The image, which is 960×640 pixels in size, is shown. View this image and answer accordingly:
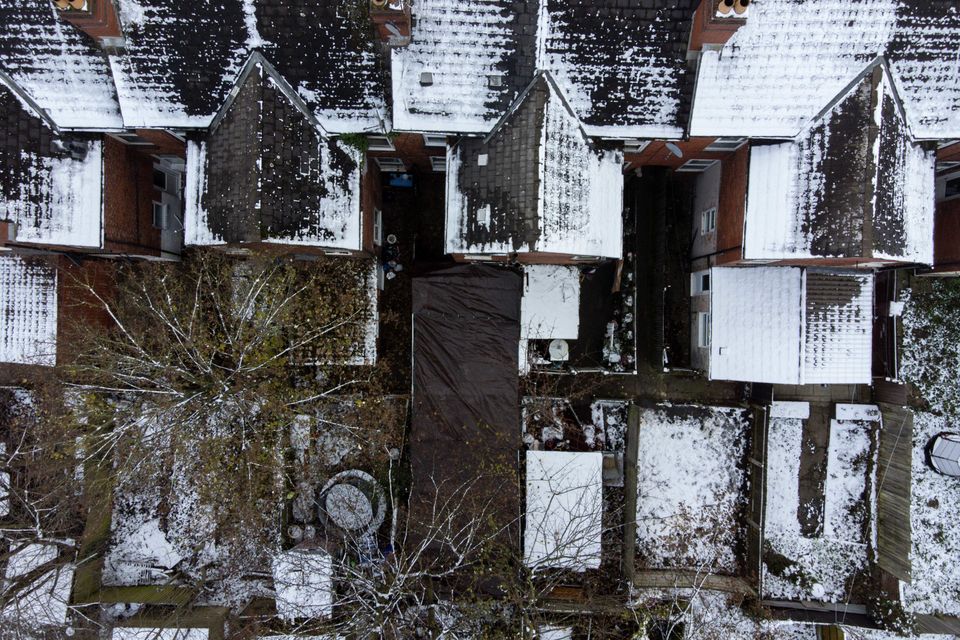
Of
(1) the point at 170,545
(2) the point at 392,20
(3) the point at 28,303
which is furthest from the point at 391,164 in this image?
(1) the point at 170,545

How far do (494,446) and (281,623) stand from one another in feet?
34.2

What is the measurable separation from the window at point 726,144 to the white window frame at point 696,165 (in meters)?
1.37

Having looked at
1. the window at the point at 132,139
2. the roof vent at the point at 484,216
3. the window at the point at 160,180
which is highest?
the window at the point at 132,139

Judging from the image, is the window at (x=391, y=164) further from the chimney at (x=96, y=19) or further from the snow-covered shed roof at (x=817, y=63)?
the snow-covered shed roof at (x=817, y=63)

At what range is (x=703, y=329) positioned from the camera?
773 inches

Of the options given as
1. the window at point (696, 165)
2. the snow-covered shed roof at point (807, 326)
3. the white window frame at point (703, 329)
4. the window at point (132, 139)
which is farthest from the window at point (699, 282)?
the window at point (132, 139)

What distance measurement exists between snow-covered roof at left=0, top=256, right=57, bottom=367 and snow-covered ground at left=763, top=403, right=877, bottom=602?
90.2ft

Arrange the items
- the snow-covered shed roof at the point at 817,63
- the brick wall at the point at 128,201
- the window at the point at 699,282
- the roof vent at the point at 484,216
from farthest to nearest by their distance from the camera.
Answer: the window at the point at 699,282
the brick wall at the point at 128,201
the roof vent at the point at 484,216
the snow-covered shed roof at the point at 817,63

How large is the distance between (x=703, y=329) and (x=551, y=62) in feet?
37.5

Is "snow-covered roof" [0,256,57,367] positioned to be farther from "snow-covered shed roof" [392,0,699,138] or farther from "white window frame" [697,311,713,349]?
"white window frame" [697,311,713,349]

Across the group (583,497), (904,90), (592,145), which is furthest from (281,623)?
(904,90)

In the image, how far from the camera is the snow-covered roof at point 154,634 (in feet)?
59.8

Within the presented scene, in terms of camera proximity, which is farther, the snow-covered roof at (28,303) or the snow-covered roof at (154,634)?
the snow-covered roof at (154,634)

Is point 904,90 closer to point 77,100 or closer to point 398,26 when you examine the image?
point 398,26
